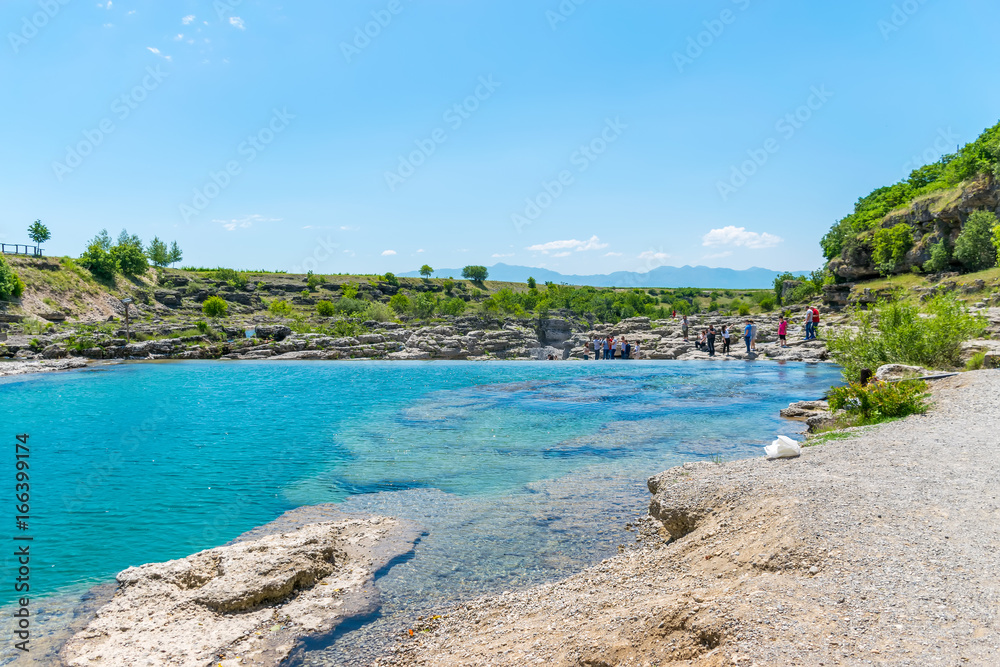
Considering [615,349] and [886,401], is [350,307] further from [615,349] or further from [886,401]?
[886,401]

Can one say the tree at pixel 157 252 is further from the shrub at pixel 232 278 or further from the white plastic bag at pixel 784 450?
the white plastic bag at pixel 784 450

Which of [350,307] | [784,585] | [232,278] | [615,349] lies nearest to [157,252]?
[232,278]

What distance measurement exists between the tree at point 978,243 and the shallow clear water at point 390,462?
67.3ft

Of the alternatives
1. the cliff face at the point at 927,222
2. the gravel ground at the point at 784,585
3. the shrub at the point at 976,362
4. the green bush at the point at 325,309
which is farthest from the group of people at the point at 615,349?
the green bush at the point at 325,309

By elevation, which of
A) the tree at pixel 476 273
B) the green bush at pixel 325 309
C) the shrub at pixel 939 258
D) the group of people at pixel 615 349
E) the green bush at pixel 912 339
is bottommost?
the group of people at pixel 615 349

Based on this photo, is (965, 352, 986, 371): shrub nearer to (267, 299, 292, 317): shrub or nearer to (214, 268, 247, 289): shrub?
(267, 299, 292, 317): shrub

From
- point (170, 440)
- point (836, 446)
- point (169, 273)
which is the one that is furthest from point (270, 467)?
point (169, 273)

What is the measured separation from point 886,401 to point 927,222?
163ft

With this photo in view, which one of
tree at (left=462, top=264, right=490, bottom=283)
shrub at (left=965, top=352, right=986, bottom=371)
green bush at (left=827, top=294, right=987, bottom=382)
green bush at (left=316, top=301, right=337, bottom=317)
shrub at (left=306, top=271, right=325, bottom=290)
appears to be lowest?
shrub at (left=965, top=352, right=986, bottom=371)

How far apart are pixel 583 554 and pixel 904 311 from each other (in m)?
17.8

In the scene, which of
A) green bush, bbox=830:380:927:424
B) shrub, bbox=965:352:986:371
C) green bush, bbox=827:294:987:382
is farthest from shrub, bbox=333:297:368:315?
green bush, bbox=830:380:927:424

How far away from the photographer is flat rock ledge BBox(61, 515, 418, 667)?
595 cm

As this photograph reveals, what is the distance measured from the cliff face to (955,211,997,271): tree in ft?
4.97

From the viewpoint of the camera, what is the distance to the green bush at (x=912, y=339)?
63.4ft
